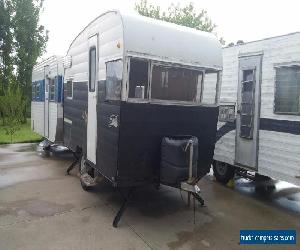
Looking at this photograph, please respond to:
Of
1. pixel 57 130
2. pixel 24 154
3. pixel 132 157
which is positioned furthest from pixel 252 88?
pixel 24 154

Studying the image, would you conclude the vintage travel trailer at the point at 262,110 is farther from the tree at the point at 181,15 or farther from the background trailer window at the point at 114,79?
the tree at the point at 181,15

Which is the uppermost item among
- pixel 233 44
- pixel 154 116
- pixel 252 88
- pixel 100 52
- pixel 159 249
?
pixel 233 44

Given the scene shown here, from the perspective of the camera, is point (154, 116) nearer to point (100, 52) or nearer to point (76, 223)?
point (100, 52)

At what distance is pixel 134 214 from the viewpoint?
5.98 m

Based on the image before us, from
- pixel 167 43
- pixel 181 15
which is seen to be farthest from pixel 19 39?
pixel 167 43

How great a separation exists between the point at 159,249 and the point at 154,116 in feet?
6.87

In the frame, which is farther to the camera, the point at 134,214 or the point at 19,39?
the point at 19,39

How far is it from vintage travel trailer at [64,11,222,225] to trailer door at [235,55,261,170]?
3.87 ft

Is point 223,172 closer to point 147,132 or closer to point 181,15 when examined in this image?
point 147,132

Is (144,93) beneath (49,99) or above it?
above

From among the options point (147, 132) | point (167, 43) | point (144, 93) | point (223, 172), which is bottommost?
point (223, 172)

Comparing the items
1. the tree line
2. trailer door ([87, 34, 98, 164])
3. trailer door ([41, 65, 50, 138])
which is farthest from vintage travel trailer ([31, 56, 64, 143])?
the tree line

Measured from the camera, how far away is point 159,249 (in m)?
4.70

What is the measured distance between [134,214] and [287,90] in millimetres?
3766
